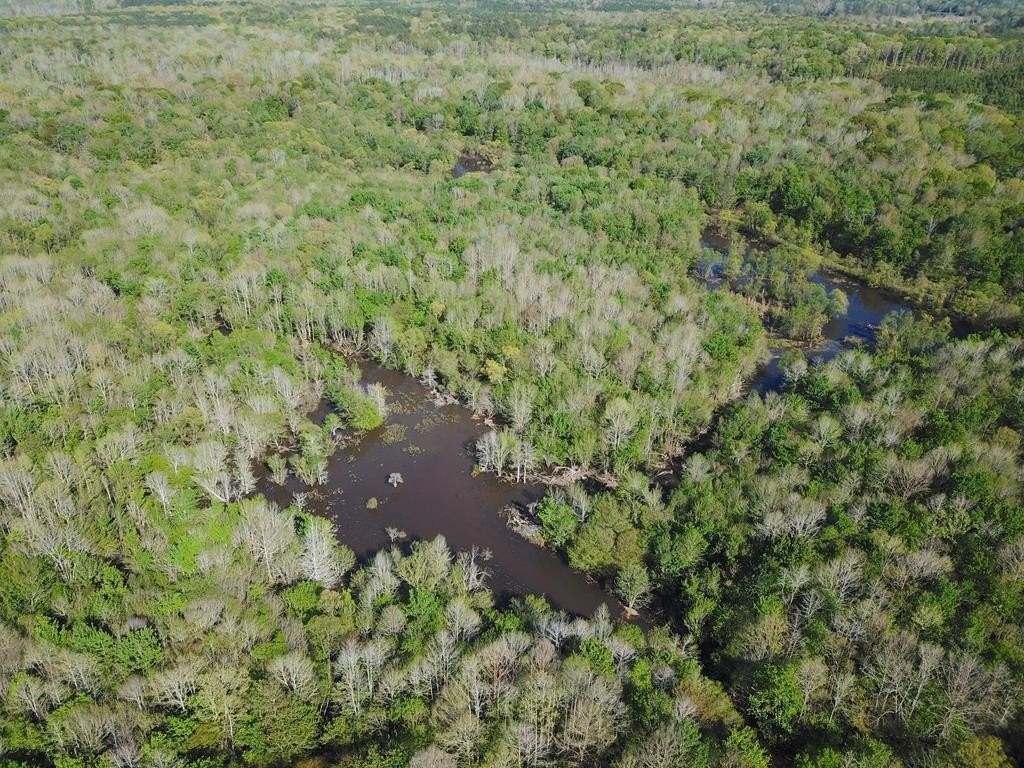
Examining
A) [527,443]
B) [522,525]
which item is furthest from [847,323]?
[522,525]

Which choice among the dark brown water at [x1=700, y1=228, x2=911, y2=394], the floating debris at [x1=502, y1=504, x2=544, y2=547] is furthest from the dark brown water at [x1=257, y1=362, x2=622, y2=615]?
the dark brown water at [x1=700, y1=228, x2=911, y2=394]

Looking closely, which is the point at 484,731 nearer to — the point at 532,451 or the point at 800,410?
the point at 532,451

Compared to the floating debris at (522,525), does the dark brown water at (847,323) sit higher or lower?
higher

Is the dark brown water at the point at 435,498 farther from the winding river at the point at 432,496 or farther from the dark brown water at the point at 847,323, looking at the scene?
the dark brown water at the point at 847,323

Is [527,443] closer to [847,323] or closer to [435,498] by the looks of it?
[435,498]

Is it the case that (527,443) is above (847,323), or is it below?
above

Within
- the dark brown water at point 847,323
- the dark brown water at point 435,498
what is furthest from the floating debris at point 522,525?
the dark brown water at point 847,323

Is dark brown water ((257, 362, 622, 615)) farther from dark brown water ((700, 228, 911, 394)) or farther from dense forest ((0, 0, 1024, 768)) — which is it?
dark brown water ((700, 228, 911, 394))
